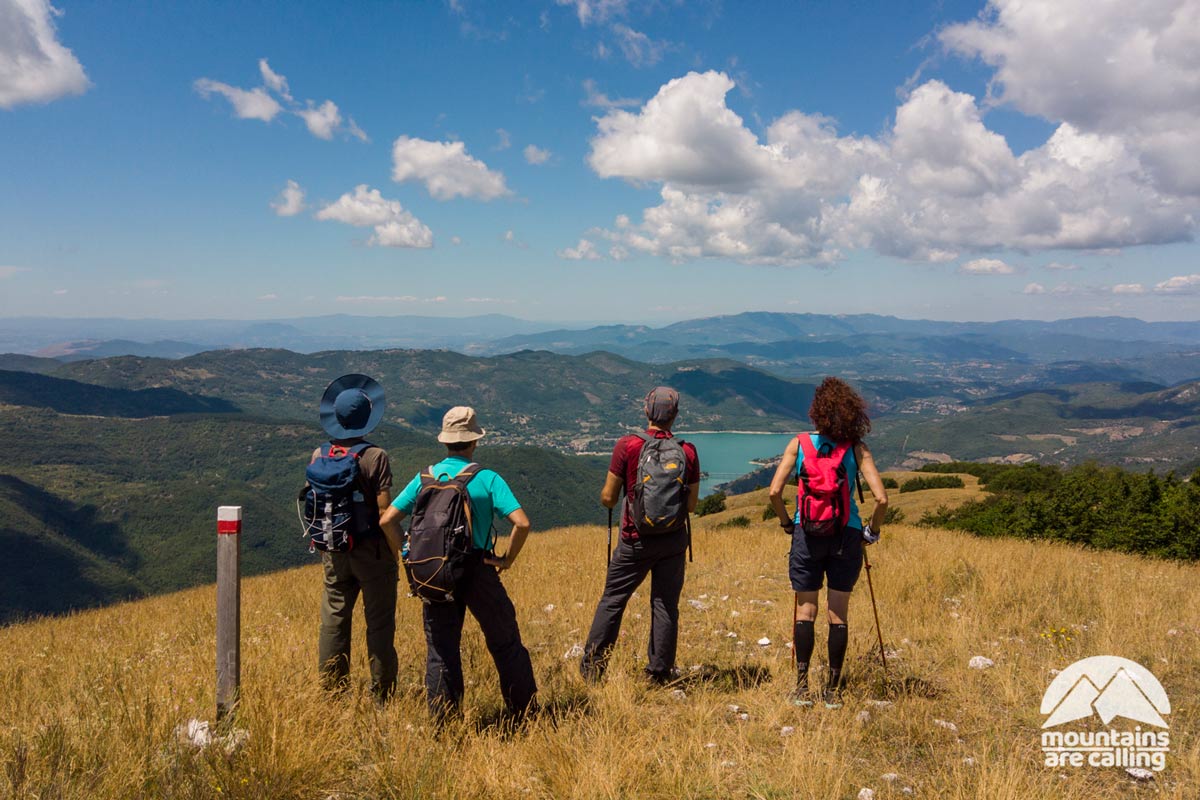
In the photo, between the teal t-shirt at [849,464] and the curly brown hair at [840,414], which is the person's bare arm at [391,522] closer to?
the teal t-shirt at [849,464]


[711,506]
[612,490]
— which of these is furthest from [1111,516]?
[711,506]

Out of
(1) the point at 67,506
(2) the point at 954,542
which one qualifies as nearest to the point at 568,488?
(1) the point at 67,506

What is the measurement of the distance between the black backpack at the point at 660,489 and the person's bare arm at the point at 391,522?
1773mm

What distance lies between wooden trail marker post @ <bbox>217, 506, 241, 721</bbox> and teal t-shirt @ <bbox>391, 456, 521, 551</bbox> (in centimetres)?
98

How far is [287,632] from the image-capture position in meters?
6.42

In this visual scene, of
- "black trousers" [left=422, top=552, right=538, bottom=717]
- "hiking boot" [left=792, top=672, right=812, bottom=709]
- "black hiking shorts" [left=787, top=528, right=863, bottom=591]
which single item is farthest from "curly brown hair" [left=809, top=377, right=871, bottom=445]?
"black trousers" [left=422, top=552, right=538, bottom=717]

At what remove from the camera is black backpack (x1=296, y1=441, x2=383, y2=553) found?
14.1 feet

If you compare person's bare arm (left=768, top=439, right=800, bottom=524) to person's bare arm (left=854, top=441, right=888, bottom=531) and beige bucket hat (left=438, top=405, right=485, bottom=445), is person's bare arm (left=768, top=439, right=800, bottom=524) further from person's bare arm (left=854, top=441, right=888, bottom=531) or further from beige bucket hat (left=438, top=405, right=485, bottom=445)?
beige bucket hat (left=438, top=405, right=485, bottom=445)

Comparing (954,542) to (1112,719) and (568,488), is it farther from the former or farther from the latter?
(568,488)

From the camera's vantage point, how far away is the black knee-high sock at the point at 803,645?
477cm

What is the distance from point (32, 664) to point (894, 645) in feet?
29.2

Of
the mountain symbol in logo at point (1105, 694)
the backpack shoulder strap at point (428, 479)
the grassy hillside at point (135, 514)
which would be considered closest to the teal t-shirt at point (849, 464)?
the mountain symbol in logo at point (1105, 694)

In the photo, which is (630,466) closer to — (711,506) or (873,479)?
(873,479)

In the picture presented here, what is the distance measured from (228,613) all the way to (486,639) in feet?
5.28
